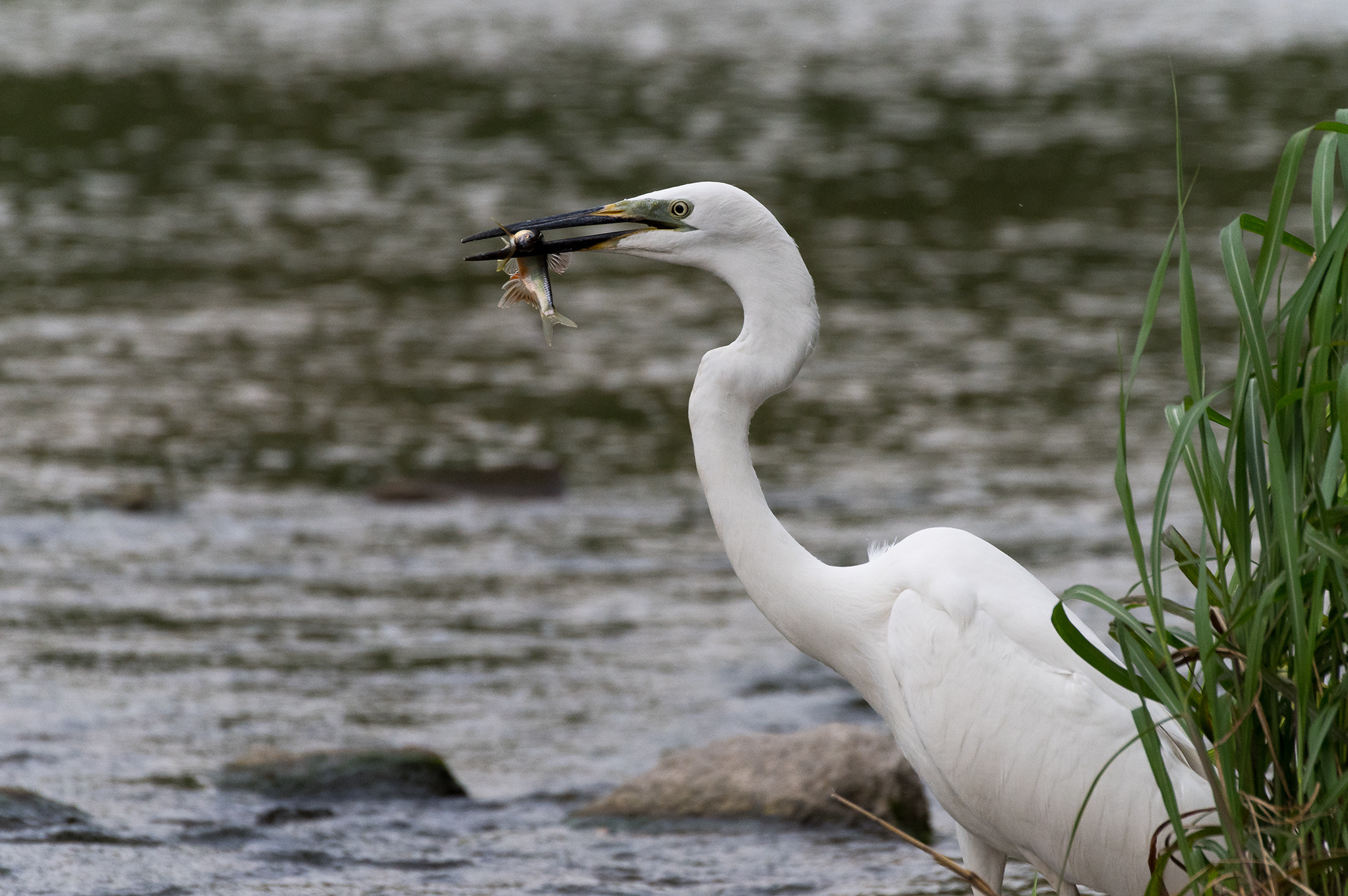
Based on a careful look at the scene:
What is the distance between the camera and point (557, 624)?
834 cm

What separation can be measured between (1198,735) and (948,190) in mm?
15842

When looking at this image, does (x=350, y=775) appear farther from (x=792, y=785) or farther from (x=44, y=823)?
(x=792, y=785)

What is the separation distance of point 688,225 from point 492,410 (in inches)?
314

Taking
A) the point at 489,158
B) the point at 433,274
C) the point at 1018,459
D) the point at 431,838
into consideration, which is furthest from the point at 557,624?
the point at 489,158

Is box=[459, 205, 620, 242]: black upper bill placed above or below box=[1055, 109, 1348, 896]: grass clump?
above

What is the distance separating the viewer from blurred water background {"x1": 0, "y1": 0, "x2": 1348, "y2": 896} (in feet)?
22.0

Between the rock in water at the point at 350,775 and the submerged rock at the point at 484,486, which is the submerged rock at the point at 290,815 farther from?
the submerged rock at the point at 484,486

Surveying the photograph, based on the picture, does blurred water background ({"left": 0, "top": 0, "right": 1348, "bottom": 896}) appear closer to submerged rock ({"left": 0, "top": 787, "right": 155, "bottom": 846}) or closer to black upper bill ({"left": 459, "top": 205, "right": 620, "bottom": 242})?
submerged rock ({"left": 0, "top": 787, "right": 155, "bottom": 846})

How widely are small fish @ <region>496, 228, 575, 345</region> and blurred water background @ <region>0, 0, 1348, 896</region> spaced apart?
2.26m

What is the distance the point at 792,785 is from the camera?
6137 mm

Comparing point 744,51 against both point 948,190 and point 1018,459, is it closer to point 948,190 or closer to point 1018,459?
point 948,190

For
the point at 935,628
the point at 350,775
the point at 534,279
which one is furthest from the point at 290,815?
the point at 935,628

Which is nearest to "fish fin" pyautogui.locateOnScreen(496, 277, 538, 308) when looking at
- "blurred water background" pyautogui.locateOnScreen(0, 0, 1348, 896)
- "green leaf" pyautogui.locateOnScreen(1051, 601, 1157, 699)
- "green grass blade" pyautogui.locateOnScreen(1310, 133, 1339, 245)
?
"green leaf" pyautogui.locateOnScreen(1051, 601, 1157, 699)

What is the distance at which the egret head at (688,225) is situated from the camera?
13.1ft
